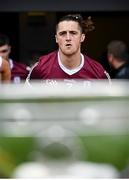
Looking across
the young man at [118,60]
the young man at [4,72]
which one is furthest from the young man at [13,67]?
the young man at [4,72]

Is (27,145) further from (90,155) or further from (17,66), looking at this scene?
(17,66)

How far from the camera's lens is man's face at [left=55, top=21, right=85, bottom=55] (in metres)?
4.94

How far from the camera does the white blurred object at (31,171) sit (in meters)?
2.15

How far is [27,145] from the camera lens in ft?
7.30

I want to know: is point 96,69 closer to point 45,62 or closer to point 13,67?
point 45,62

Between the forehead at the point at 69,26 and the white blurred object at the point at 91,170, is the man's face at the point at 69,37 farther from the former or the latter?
the white blurred object at the point at 91,170

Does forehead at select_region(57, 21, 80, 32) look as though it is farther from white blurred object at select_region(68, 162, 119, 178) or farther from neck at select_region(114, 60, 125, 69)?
white blurred object at select_region(68, 162, 119, 178)

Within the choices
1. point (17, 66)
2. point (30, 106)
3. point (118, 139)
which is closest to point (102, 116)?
point (118, 139)

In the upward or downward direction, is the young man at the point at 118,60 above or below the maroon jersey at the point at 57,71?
below

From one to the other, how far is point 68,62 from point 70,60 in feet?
0.14

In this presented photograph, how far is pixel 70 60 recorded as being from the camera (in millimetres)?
4969

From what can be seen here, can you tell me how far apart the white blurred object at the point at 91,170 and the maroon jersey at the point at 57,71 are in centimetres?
263

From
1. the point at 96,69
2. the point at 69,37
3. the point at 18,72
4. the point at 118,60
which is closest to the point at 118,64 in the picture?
the point at 118,60

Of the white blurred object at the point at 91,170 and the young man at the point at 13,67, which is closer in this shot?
the white blurred object at the point at 91,170
